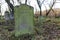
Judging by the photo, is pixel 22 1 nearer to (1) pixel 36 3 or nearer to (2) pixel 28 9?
(1) pixel 36 3

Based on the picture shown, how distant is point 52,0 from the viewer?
1495 centimetres

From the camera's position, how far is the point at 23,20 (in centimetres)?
807

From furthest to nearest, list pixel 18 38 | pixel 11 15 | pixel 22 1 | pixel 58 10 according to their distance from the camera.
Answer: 1. pixel 58 10
2. pixel 22 1
3. pixel 11 15
4. pixel 18 38

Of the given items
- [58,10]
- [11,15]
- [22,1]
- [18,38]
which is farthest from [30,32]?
[58,10]

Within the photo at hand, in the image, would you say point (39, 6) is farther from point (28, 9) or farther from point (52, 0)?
point (28, 9)

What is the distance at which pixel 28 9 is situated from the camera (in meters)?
8.01

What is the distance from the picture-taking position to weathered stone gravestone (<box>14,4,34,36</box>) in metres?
7.96

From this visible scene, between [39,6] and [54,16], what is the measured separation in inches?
48.4

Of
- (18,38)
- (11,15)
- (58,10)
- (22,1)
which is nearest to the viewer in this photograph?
(18,38)

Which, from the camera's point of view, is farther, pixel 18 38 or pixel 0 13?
pixel 0 13

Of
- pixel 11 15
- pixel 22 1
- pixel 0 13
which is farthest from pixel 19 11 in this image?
pixel 0 13

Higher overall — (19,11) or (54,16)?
(19,11)

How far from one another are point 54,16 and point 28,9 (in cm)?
692

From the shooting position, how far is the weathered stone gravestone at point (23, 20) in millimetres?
7961
